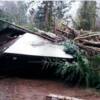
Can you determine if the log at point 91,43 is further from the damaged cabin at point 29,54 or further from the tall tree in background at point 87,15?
the tall tree in background at point 87,15

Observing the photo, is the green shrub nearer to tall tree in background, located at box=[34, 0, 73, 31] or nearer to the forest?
the forest

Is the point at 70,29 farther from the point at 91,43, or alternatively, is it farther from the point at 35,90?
the point at 35,90

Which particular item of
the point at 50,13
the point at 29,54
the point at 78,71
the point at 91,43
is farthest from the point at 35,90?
the point at 50,13

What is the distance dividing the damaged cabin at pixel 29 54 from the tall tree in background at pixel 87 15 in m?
4.54

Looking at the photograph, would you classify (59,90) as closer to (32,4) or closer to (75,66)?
(75,66)

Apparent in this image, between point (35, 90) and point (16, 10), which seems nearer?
point (35, 90)

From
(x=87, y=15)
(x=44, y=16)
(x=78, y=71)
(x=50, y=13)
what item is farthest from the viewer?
(x=87, y=15)

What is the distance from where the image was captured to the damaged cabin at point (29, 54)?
738 cm

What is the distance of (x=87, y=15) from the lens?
12.9 meters

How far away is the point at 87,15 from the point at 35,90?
697cm

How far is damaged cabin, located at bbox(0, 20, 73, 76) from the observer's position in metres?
7.38

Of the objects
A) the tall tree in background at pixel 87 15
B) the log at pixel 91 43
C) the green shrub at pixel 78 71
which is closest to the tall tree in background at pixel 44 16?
the tall tree in background at pixel 87 15

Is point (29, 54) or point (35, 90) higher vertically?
point (29, 54)

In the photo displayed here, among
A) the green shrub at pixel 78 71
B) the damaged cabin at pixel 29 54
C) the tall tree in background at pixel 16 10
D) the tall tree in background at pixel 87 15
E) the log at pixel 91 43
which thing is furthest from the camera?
the tall tree in background at pixel 87 15
